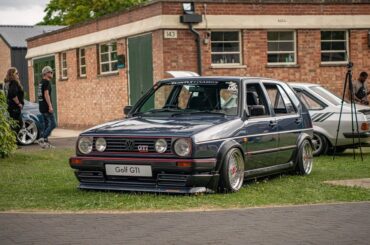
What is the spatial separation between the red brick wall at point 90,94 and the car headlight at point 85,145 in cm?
1738

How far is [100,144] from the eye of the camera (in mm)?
10242

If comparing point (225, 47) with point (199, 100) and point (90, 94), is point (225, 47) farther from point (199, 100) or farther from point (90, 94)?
point (199, 100)

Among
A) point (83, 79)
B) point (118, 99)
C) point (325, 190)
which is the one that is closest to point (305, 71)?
point (118, 99)

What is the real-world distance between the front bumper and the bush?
5518 millimetres

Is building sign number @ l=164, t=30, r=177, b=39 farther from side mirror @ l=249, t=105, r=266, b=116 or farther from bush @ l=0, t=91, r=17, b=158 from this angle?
side mirror @ l=249, t=105, r=266, b=116

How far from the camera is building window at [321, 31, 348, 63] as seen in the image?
2703 centimetres

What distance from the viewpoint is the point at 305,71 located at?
26562 mm

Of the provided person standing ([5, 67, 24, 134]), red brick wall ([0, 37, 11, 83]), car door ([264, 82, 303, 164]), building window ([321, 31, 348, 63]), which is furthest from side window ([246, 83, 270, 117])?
red brick wall ([0, 37, 11, 83])

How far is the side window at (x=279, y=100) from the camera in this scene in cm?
1225

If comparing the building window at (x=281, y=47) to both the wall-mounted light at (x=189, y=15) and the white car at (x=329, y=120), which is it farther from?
the white car at (x=329, y=120)

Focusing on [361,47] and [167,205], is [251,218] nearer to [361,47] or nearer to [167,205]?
[167,205]

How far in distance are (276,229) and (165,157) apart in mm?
2462

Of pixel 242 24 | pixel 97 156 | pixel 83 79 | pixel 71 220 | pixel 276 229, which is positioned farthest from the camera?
pixel 83 79

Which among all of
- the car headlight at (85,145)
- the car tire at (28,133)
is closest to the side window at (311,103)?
the car headlight at (85,145)
